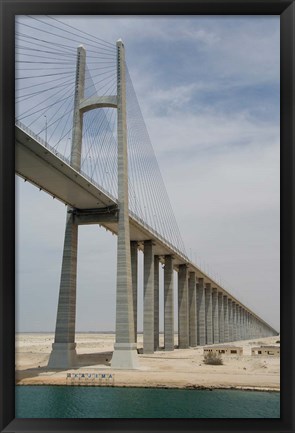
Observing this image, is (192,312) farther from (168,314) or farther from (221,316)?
(221,316)

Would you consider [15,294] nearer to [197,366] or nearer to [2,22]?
[2,22]

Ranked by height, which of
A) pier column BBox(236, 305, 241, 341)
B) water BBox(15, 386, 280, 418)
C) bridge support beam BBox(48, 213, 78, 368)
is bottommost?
pier column BBox(236, 305, 241, 341)

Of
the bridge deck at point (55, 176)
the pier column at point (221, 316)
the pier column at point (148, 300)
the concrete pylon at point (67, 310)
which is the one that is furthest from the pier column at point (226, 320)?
the concrete pylon at point (67, 310)

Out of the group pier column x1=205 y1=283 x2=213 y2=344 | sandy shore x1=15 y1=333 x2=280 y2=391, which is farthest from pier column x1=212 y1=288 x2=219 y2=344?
sandy shore x1=15 y1=333 x2=280 y2=391

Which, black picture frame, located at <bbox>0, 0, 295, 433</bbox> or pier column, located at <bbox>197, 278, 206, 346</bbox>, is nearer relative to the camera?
black picture frame, located at <bbox>0, 0, 295, 433</bbox>

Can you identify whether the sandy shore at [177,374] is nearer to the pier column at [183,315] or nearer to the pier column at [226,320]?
the pier column at [183,315]

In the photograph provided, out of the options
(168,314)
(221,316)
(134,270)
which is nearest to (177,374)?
(134,270)

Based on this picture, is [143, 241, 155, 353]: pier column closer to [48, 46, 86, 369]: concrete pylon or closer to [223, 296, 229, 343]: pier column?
[48, 46, 86, 369]: concrete pylon
